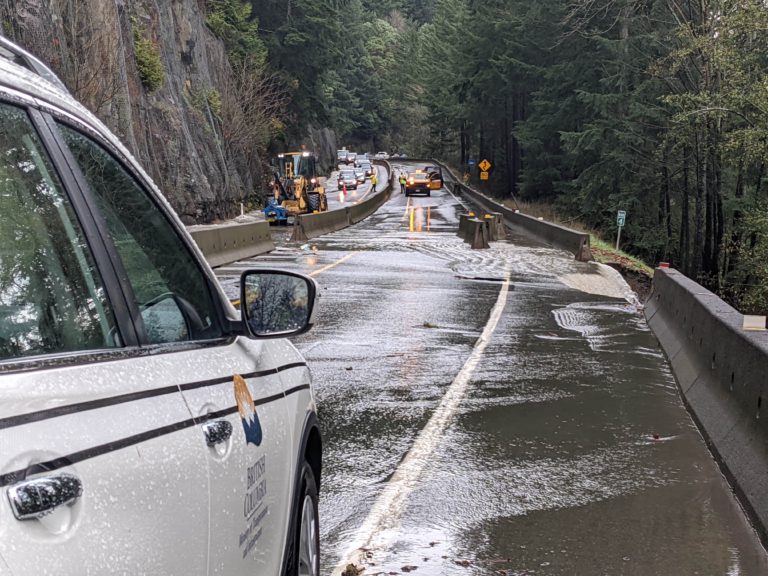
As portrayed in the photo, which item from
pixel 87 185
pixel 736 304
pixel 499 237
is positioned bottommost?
pixel 736 304

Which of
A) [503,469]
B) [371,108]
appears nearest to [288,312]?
[503,469]

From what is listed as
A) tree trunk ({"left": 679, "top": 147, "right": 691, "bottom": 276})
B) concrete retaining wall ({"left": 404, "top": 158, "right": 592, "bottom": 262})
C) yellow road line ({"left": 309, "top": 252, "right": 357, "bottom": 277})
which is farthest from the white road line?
tree trunk ({"left": 679, "top": 147, "right": 691, "bottom": 276})

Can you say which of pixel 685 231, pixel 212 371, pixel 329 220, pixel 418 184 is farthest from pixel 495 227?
pixel 418 184

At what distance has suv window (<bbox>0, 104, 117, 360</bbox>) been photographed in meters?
1.84

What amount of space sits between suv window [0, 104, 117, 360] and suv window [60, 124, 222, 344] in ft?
0.55

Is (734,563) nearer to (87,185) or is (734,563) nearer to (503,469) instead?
(503,469)

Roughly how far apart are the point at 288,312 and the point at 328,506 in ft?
8.76

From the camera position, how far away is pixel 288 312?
3.23 metres

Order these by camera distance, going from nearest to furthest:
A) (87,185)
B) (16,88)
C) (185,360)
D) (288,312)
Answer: (16,88) → (87,185) → (185,360) → (288,312)

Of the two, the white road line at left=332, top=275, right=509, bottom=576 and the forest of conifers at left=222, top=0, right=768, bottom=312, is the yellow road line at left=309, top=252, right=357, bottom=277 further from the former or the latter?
the white road line at left=332, top=275, right=509, bottom=576

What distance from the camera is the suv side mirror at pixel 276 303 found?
304 cm

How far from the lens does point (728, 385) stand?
7211 mm

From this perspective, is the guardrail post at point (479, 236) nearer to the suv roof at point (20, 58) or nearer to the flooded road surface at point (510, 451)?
the flooded road surface at point (510, 451)

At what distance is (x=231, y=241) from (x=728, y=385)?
1771 cm
